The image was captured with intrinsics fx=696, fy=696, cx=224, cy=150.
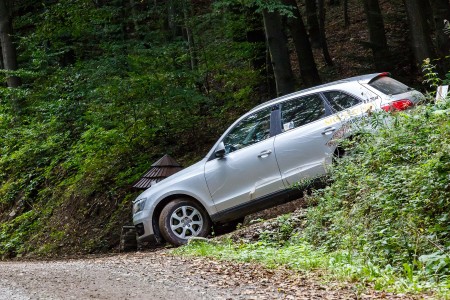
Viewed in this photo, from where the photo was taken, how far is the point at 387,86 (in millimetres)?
11703

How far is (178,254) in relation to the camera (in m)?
10.9

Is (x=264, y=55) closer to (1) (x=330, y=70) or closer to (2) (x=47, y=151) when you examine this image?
(1) (x=330, y=70)

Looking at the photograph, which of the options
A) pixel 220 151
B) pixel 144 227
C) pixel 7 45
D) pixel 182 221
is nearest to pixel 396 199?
pixel 220 151

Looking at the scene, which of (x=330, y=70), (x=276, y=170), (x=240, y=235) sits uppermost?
(x=330, y=70)

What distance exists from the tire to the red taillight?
3800mm

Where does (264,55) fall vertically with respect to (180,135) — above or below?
above

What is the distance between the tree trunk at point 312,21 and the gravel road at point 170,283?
16.7 metres

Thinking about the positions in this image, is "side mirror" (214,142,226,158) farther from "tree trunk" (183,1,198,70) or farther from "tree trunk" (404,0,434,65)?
"tree trunk" (183,1,198,70)

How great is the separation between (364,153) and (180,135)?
10.3m

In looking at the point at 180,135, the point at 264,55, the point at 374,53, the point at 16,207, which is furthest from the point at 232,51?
the point at 16,207

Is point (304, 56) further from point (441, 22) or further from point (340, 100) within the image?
point (340, 100)

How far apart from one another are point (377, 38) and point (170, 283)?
12239 mm

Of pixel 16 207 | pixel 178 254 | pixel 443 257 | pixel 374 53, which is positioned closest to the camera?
pixel 443 257

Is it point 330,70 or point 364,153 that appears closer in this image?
point 364,153
